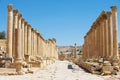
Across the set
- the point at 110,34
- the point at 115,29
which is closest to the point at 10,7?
the point at 115,29

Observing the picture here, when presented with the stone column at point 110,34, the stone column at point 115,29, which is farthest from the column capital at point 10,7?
the stone column at point 110,34

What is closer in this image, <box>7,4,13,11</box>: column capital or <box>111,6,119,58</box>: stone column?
<box>7,4,13,11</box>: column capital

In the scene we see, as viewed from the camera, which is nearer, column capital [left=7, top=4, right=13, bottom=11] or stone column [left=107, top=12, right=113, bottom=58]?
column capital [left=7, top=4, right=13, bottom=11]

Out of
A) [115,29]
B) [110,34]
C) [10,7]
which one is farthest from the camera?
[110,34]

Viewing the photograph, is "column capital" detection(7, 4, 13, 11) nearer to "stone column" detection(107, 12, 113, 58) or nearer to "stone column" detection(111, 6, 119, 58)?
"stone column" detection(111, 6, 119, 58)

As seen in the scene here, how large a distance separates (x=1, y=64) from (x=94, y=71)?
8.06 metres

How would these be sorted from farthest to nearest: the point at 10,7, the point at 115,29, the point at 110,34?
the point at 110,34
the point at 115,29
the point at 10,7

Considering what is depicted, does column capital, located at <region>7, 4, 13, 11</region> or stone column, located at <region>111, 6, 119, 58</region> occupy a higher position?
column capital, located at <region>7, 4, 13, 11</region>

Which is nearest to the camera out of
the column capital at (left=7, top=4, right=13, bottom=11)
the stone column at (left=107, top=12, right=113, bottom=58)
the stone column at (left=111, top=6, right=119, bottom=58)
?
the column capital at (left=7, top=4, right=13, bottom=11)

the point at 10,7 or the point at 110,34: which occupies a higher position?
the point at 10,7

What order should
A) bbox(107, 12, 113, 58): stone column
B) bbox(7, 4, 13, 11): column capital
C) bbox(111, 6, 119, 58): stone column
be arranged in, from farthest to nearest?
bbox(107, 12, 113, 58): stone column, bbox(111, 6, 119, 58): stone column, bbox(7, 4, 13, 11): column capital

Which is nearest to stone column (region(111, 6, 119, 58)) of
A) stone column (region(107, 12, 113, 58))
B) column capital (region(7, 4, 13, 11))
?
stone column (region(107, 12, 113, 58))

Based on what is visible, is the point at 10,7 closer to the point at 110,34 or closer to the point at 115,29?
the point at 115,29

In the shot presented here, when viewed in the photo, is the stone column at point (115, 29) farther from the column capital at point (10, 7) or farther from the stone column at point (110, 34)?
the column capital at point (10, 7)
